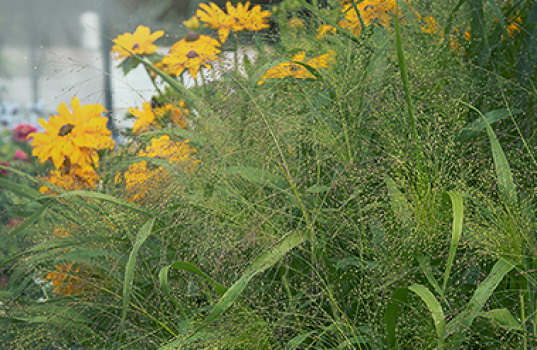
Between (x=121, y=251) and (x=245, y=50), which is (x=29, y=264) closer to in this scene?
(x=121, y=251)

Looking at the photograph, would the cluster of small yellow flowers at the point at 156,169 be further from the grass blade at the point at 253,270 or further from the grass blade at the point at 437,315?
the grass blade at the point at 437,315

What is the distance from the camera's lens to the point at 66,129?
46.8 inches

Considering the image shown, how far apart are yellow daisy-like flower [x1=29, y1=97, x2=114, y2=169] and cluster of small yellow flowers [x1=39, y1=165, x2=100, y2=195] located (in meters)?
0.02

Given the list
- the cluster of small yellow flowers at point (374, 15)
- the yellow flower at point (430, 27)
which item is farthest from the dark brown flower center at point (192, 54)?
the yellow flower at point (430, 27)

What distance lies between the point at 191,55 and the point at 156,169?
1.10 ft

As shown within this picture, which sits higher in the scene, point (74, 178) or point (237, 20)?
point (237, 20)

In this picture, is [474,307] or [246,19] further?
[246,19]

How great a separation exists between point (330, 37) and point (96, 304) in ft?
1.96

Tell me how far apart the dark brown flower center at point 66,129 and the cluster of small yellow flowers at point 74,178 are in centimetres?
7

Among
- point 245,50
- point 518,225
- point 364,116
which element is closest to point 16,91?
point 245,50

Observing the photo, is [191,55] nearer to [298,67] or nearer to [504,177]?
[298,67]

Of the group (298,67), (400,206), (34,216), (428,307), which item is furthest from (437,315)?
(34,216)

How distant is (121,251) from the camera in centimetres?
91

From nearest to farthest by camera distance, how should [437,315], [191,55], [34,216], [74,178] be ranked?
1. [437,315]
2. [34,216]
3. [74,178]
4. [191,55]
